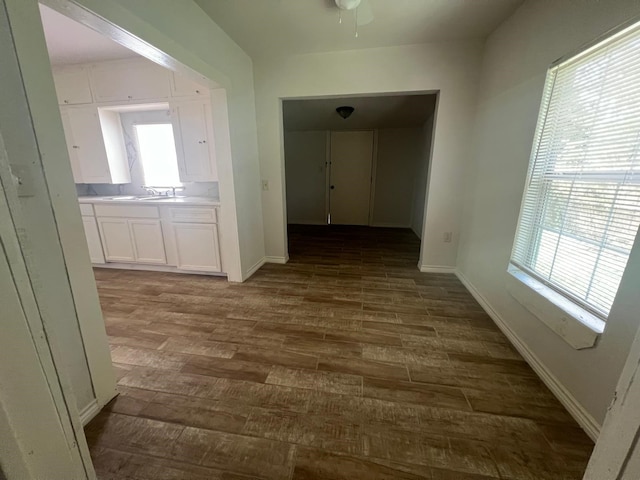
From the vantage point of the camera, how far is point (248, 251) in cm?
303

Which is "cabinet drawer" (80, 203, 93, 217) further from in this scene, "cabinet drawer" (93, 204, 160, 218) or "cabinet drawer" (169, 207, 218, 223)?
"cabinet drawer" (169, 207, 218, 223)

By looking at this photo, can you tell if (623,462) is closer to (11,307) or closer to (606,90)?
(11,307)

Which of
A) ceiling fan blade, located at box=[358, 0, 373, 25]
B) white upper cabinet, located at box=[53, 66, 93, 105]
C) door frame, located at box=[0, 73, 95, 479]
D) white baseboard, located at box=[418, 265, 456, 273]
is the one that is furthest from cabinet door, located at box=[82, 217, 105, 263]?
white baseboard, located at box=[418, 265, 456, 273]

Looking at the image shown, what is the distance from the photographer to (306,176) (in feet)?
19.2

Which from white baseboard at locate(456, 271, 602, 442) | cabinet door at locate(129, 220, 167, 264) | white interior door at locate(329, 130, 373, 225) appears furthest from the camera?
white interior door at locate(329, 130, 373, 225)

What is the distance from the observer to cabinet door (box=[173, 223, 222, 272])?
9.41 feet

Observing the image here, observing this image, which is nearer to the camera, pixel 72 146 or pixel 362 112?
pixel 72 146

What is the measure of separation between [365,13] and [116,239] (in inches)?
142

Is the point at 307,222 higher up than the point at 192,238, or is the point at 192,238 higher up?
the point at 192,238

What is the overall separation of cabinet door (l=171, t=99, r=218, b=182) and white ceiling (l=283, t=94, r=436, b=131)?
150 cm

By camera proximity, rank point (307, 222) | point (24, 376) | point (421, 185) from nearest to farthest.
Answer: point (24, 376), point (421, 185), point (307, 222)

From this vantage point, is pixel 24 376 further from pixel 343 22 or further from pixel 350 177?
pixel 350 177

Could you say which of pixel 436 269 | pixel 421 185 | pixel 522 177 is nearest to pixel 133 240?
pixel 436 269

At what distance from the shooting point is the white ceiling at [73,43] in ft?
6.71
